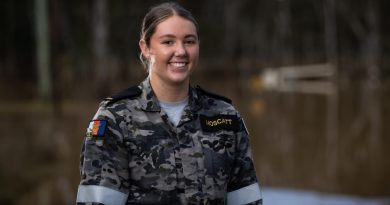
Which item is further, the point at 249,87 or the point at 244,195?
the point at 249,87

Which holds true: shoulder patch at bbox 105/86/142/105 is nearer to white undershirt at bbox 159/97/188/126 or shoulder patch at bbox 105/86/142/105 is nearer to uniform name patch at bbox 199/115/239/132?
white undershirt at bbox 159/97/188/126

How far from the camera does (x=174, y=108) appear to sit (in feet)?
7.67

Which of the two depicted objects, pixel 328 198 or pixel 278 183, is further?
pixel 278 183

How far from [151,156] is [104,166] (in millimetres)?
161

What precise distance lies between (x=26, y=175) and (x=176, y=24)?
355 inches

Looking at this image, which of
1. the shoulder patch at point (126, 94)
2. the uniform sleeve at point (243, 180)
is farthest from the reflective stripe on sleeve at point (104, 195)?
the uniform sleeve at point (243, 180)

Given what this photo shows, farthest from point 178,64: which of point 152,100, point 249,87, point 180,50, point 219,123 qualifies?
point 249,87

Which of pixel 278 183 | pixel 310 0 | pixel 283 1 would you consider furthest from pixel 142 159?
pixel 283 1

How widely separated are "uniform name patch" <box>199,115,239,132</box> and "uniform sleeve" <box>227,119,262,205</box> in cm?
4

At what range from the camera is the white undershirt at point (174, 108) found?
2.32 metres

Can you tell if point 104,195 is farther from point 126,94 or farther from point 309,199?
point 309,199

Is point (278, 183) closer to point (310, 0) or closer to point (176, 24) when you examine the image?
point (176, 24)

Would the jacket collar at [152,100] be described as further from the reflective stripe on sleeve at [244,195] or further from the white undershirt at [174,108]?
the reflective stripe on sleeve at [244,195]

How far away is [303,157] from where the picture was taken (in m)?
12.3
